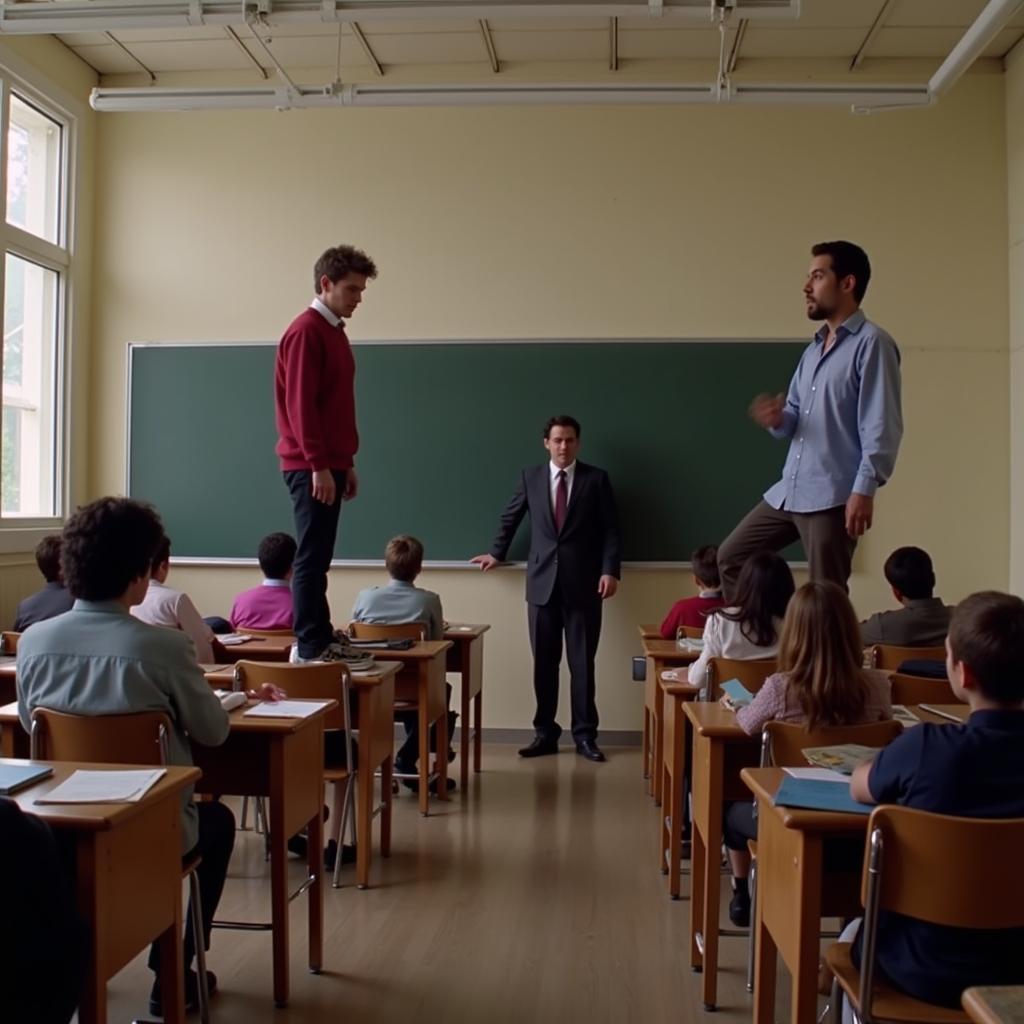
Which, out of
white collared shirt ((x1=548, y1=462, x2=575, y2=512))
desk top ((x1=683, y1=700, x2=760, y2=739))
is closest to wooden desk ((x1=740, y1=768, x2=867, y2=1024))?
desk top ((x1=683, y1=700, x2=760, y2=739))

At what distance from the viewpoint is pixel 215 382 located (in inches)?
243

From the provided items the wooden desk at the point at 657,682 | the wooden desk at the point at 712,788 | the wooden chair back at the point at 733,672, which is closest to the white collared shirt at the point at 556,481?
the wooden desk at the point at 657,682

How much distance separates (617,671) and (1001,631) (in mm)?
4346

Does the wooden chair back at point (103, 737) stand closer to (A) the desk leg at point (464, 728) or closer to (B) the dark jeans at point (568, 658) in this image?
(A) the desk leg at point (464, 728)

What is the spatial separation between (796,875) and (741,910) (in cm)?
146

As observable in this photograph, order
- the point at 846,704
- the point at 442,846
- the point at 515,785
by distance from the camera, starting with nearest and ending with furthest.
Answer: the point at 846,704, the point at 442,846, the point at 515,785

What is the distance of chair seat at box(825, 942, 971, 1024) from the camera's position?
1616 mm

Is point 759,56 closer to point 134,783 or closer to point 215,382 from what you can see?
point 215,382

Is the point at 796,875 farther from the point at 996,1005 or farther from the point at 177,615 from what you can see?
the point at 177,615

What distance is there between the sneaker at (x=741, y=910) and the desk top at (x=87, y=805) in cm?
191

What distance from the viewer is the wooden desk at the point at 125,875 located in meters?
1.71

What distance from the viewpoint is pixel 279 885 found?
256cm

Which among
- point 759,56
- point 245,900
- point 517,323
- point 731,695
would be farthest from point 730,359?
point 245,900

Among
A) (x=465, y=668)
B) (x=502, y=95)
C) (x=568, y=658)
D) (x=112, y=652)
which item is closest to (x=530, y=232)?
(x=502, y=95)
